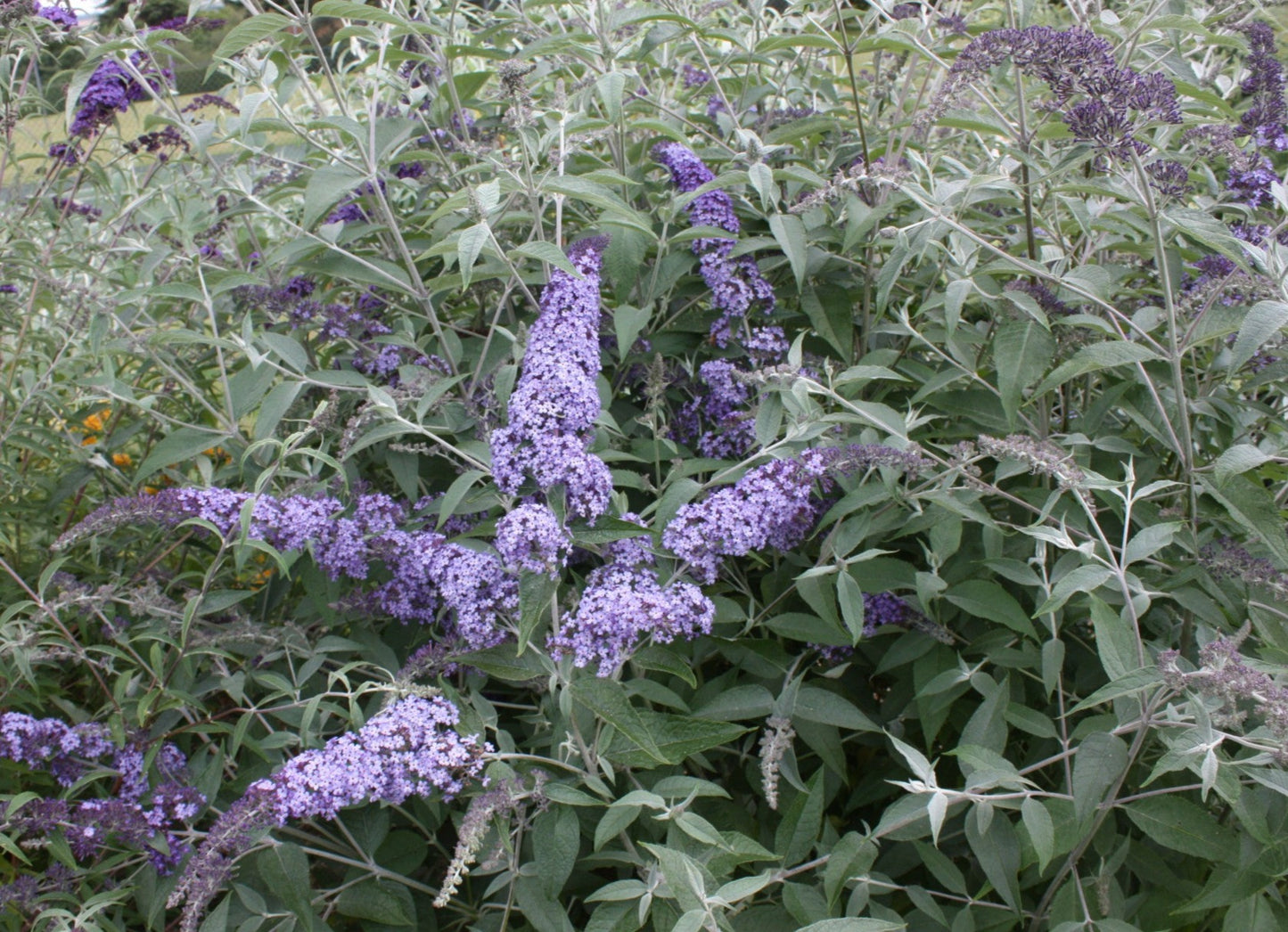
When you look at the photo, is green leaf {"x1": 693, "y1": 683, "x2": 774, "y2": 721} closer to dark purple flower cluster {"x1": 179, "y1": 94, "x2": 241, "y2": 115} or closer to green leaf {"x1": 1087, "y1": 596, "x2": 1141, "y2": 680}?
green leaf {"x1": 1087, "y1": 596, "x2": 1141, "y2": 680}

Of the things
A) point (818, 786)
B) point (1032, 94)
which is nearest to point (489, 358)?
point (818, 786)

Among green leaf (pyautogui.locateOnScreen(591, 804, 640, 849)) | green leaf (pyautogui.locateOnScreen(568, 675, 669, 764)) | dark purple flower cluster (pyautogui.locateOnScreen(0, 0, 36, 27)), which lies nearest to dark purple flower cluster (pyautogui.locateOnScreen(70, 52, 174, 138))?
dark purple flower cluster (pyautogui.locateOnScreen(0, 0, 36, 27))

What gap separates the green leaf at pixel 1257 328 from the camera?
1.80 metres

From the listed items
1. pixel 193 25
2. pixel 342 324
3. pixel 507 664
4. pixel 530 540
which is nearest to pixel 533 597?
pixel 530 540

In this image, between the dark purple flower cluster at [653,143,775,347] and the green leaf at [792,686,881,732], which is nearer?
the green leaf at [792,686,881,732]

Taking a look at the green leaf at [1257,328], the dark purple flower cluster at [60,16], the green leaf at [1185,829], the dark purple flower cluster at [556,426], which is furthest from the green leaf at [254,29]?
the green leaf at [1185,829]

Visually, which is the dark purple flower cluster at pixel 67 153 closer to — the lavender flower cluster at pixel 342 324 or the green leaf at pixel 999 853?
the lavender flower cluster at pixel 342 324

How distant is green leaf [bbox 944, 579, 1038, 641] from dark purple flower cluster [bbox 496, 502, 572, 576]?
2.92ft

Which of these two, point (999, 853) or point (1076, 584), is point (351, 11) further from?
point (999, 853)

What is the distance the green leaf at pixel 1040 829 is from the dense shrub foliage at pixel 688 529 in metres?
0.01

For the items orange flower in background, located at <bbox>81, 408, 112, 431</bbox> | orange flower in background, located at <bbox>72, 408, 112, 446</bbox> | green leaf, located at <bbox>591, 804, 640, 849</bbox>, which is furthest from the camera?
orange flower in background, located at <bbox>81, 408, 112, 431</bbox>

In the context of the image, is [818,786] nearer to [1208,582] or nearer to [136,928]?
[1208,582]

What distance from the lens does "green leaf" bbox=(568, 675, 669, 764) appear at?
6.05 ft

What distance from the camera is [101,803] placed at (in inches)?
81.4
